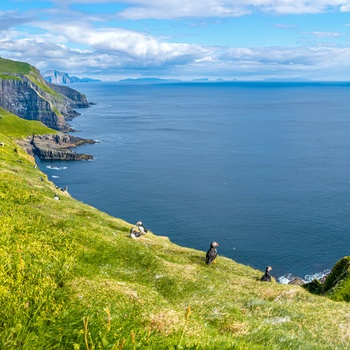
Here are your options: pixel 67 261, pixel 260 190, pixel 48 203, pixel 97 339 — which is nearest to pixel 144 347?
pixel 97 339

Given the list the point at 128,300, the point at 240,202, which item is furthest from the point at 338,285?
the point at 240,202

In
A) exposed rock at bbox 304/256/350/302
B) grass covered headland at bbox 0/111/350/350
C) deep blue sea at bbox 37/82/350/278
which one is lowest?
deep blue sea at bbox 37/82/350/278

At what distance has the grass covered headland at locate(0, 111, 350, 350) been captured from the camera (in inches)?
360

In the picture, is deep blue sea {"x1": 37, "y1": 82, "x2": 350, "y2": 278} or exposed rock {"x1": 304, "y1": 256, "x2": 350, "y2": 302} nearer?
exposed rock {"x1": 304, "y1": 256, "x2": 350, "y2": 302}

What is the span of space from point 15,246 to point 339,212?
130802 mm

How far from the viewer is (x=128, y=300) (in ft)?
54.9

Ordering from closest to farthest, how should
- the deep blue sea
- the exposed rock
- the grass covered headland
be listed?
the grass covered headland
the exposed rock
the deep blue sea

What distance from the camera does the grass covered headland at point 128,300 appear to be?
30.0 ft

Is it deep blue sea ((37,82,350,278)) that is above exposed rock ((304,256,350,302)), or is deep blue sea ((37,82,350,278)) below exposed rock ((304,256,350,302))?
below

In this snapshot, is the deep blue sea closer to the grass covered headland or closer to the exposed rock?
the exposed rock

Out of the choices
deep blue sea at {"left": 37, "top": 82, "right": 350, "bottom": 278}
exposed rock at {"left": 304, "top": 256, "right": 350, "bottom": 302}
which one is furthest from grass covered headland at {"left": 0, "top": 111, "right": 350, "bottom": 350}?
deep blue sea at {"left": 37, "top": 82, "right": 350, "bottom": 278}

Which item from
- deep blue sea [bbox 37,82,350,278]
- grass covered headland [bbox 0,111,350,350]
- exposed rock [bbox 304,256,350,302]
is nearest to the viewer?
grass covered headland [bbox 0,111,350,350]

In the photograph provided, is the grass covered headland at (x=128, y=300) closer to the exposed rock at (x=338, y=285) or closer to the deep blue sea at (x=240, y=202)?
the exposed rock at (x=338, y=285)

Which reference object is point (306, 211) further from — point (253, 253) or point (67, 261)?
point (67, 261)
